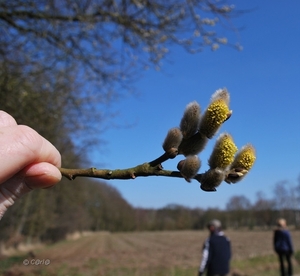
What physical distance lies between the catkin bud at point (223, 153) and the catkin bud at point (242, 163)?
0.11ft

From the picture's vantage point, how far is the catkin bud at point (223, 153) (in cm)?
112

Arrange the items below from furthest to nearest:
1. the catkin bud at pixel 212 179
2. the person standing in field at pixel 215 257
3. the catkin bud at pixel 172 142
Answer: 1. the person standing in field at pixel 215 257
2. the catkin bud at pixel 172 142
3. the catkin bud at pixel 212 179

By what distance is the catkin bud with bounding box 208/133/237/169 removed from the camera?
1119 millimetres

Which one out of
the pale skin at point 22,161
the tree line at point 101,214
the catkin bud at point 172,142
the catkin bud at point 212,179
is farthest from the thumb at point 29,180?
the tree line at point 101,214

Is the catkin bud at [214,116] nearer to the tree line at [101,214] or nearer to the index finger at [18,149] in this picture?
the index finger at [18,149]

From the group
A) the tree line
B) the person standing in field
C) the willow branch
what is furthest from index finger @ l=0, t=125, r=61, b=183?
the tree line

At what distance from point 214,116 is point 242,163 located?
0.17 meters

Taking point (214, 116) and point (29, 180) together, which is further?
point (29, 180)

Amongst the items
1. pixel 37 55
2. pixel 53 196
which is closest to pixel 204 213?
pixel 53 196

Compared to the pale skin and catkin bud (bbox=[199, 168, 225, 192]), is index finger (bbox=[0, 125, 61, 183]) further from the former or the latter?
catkin bud (bbox=[199, 168, 225, 192])

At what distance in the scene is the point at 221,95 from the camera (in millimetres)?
1173

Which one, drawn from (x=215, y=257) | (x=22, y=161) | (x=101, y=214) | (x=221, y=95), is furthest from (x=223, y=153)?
(x=101, y=214)

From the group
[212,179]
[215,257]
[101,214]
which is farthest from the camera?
[101,214]

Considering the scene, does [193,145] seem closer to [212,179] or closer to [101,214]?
[212,179]
